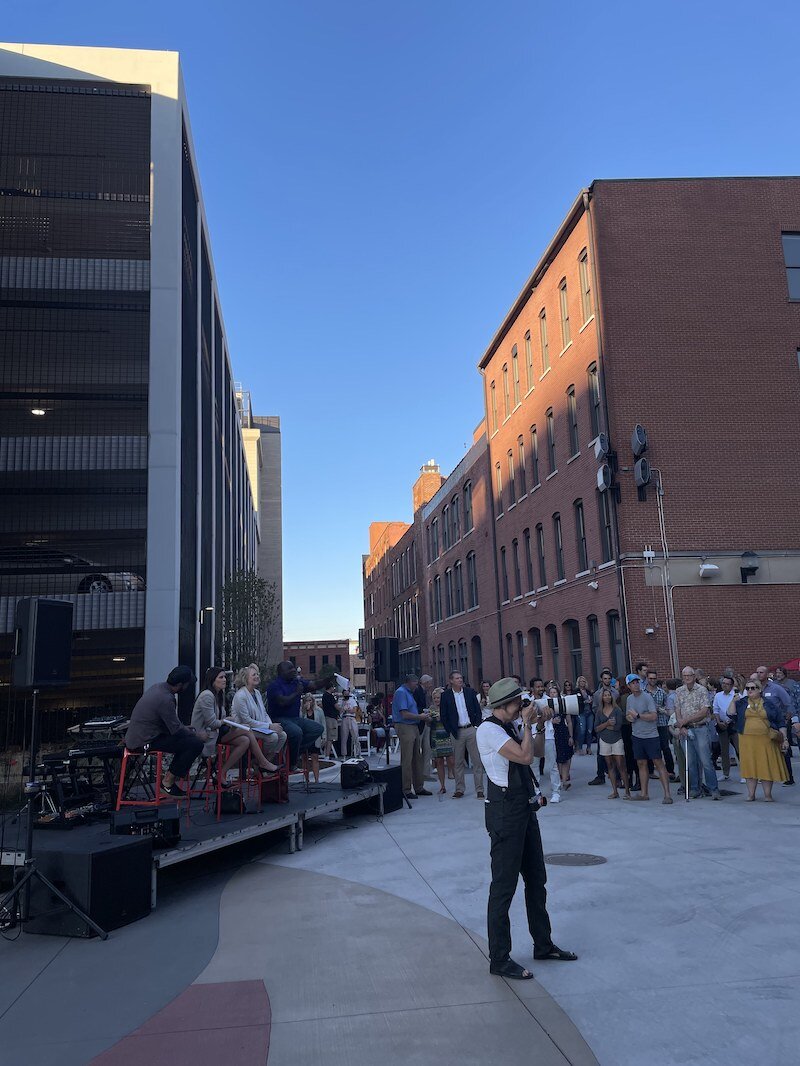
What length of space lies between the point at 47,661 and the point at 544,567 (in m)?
24.1

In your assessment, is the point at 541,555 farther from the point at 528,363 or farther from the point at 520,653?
the point at 528,363

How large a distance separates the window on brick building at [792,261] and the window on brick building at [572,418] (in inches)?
277

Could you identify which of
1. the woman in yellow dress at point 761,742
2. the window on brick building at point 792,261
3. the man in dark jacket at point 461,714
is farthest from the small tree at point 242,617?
the woman in yellow dress at point 761,742

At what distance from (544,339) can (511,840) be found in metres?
26.9

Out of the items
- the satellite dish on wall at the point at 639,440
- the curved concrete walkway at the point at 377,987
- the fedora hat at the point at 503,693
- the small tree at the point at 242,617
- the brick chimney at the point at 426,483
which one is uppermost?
the brick chimney at the point at 426,483

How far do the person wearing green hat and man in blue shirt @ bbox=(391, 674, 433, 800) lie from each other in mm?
7587

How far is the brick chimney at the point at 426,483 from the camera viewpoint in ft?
216

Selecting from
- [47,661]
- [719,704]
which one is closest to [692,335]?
[719,704]

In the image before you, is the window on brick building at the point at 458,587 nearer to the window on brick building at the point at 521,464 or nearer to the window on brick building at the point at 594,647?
the window on brick building at the point at 521,464

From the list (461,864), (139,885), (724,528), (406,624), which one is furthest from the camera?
(406,624)

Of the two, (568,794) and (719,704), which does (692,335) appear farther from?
(568,794)

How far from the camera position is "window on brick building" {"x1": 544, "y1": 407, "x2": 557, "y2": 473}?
28.8m

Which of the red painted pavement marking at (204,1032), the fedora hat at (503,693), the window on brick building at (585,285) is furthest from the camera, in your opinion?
the window on brick building at (585,285)

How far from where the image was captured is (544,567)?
2991 cm
